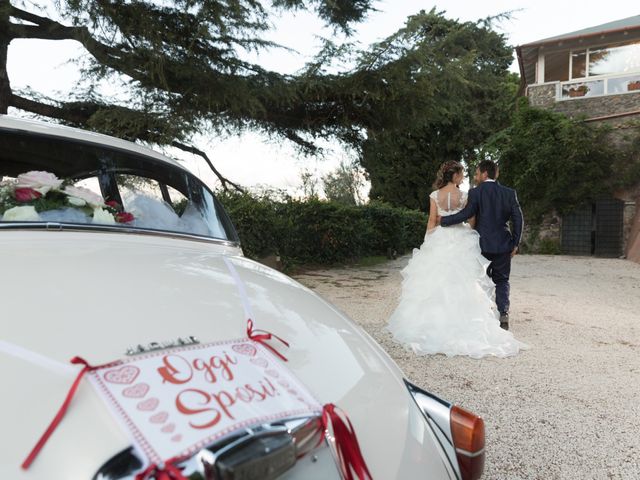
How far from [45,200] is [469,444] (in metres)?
1.79

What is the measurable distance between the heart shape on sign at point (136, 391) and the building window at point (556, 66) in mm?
24414

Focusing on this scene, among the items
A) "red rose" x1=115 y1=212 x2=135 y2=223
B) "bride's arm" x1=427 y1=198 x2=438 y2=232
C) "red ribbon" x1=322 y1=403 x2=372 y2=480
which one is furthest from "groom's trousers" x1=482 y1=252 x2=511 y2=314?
"red ribbon" x1=322 y1=403 x2=372 y2=480

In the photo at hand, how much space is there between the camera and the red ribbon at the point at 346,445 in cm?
101

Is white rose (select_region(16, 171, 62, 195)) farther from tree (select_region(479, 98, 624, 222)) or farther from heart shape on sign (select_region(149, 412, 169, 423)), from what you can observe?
tree (select_region(479, 98, 624, 222))

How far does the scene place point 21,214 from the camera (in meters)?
1.70

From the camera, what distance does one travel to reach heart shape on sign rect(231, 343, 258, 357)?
112 centimetres

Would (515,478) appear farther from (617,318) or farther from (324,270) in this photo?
(324,270)

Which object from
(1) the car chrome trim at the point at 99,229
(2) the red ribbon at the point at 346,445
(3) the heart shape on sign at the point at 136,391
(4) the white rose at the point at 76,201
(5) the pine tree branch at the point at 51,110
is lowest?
(2) the red ribbon at the point at 346,445

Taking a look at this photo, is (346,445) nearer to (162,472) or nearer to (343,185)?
(162,472)

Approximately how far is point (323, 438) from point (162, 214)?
1.60 m

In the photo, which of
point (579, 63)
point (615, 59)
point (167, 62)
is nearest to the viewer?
point (167, 62)

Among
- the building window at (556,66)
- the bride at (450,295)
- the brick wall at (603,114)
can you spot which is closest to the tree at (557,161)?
the brick wall at (603,114)

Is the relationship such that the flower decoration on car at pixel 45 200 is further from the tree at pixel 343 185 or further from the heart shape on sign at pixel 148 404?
the tree at pixel 343 185

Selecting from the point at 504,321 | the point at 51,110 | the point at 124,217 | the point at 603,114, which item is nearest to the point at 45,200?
the point at 124,217
